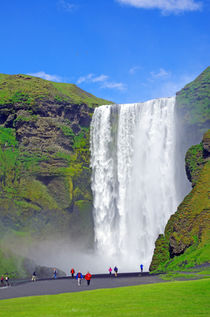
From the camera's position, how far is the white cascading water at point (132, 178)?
67.6m

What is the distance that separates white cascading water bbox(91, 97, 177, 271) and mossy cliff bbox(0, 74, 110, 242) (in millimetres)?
2659

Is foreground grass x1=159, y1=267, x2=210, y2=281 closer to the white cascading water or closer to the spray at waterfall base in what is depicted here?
the white cascading water

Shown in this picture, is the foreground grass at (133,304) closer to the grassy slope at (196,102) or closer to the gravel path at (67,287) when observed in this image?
the gravel path at (67,287)

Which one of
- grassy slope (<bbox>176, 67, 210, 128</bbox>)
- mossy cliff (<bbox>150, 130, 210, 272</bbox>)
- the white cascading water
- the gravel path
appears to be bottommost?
the gravel path

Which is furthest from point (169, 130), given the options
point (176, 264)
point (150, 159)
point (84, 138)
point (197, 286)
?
point (197, 286)

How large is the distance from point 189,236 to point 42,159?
40503 millimetres

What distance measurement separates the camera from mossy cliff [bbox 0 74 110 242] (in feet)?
233

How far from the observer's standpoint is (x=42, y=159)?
2953 inches

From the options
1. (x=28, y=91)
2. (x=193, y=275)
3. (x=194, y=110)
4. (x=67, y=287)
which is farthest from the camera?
(x=28, y=91)

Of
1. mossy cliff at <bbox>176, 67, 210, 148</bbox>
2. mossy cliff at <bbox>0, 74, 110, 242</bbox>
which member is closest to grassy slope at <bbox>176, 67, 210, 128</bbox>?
mossy cliff at <bbox>176, 67, 210, 148</bbox>

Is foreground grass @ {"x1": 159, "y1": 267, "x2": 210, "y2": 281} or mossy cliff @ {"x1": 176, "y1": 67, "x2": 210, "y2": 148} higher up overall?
mossy cliff @ {"x1": 176, "y1": 67, "x2": 210, "y2": 148}

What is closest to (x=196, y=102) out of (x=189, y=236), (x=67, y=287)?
(x=189, y=236)

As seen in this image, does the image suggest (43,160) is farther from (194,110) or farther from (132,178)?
(194,110)

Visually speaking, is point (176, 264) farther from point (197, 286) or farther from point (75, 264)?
point (75, 264)
